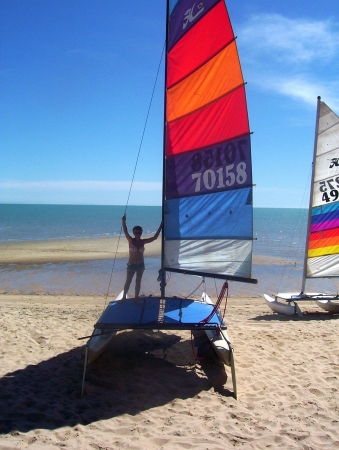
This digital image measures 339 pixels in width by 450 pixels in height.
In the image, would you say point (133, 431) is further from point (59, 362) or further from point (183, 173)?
point (183, 173)

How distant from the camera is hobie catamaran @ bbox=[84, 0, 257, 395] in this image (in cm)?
537

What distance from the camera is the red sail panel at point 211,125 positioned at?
17.6ft

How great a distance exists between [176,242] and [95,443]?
3092 mm

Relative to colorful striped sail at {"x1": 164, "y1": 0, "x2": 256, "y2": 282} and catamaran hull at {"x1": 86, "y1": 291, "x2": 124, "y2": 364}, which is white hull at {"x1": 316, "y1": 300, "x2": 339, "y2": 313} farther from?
catamaran hull at {"x1": 86, "y1": 291, "x2": 124, "y2": 364}

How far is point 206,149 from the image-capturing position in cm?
559

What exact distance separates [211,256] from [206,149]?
1525 mm

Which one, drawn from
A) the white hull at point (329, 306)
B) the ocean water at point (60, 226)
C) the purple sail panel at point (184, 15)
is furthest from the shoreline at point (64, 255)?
the purple sail panel at point (184, 15)

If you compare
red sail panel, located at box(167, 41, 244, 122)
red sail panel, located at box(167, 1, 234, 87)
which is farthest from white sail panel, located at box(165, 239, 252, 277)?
red sail panel, located at box(167, 1, 234, 87)

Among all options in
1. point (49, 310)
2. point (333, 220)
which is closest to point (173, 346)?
point (49, 310)

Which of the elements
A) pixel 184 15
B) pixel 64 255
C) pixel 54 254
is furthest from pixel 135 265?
pixel 54 254

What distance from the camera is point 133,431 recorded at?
3.52 meters

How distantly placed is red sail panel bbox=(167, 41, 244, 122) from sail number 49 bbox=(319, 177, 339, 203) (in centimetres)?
483

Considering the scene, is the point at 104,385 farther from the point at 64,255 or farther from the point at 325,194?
the point at 64,255

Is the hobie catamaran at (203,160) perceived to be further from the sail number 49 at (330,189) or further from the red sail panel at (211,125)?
the sail number 49 at (330,189)
